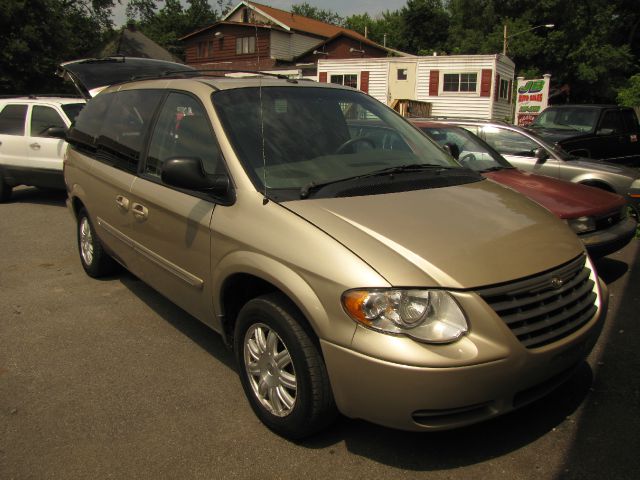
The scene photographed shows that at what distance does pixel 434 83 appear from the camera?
28.8 meters

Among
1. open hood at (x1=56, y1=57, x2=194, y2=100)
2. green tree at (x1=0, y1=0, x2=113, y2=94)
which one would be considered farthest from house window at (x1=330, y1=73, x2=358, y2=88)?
open hood at (x1=56, y1=57, x2=194, y2=100)

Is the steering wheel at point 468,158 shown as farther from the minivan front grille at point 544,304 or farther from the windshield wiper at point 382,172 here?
the minivan front grille at point 544,304

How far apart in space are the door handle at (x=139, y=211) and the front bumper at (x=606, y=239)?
3.79 metres

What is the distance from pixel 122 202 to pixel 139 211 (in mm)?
369

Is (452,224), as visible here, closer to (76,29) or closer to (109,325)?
(109,325)

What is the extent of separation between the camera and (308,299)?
2.55m

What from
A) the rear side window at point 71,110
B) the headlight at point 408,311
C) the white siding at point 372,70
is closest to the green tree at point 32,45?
the white siding at point 372,70

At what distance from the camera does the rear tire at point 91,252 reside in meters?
5.23

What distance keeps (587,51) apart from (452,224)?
46.2 meters

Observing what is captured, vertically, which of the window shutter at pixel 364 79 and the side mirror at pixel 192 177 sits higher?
the window shutter at pixel 364 79

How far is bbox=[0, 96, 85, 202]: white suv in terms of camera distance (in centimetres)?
899

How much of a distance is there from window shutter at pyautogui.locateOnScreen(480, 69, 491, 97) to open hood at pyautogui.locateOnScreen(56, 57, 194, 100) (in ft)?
67.7

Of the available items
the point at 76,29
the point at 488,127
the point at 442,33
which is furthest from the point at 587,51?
the point at 488,127

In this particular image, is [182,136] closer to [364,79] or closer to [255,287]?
[255,287]
